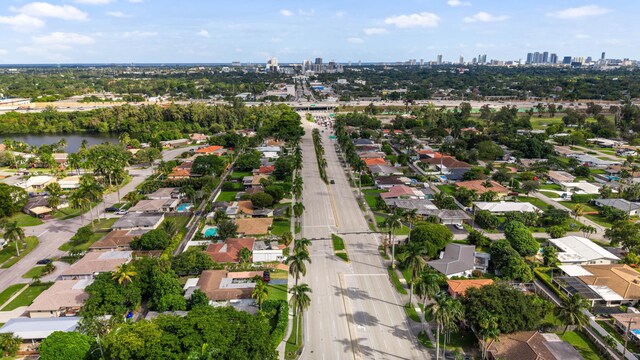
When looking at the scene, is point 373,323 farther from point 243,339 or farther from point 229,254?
point 229,254

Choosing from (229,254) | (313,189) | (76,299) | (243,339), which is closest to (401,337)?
(243,339)

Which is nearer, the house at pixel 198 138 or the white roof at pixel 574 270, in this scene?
the white roof at pixel 574 270

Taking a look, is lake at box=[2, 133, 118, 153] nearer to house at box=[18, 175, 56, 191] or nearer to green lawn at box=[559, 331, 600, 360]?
house at box=[18, 175, 56, 191]

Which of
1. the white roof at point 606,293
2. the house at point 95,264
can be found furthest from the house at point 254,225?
the white roof at point 606,293

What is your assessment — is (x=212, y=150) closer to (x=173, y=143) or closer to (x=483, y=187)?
(x=173, y=143)

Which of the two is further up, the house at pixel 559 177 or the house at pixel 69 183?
the house at pixel 559 177

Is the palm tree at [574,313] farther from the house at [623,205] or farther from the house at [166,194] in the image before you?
the house at [166,194]

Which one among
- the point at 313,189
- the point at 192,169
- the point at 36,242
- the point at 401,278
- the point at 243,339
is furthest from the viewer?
the point at 192,169
